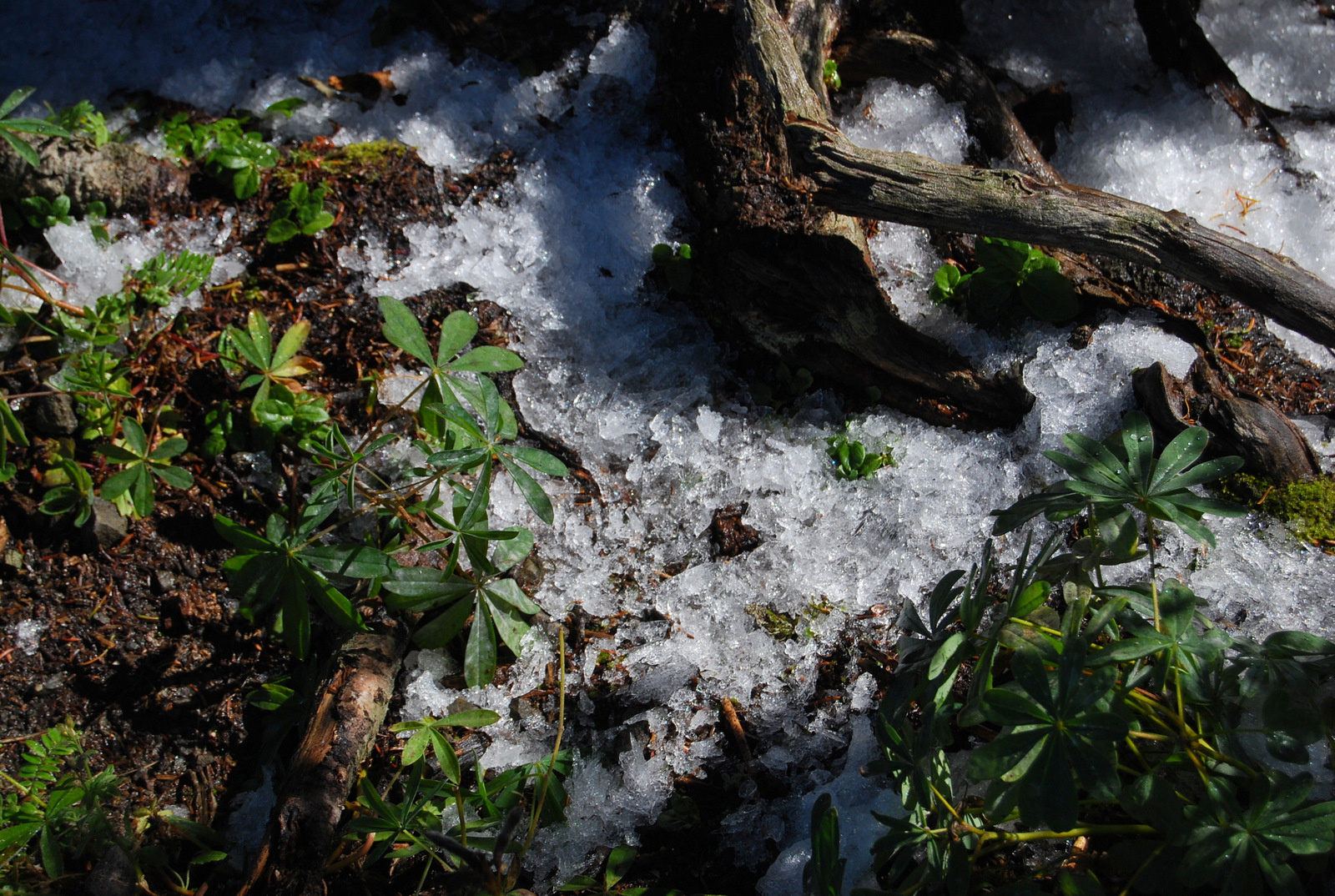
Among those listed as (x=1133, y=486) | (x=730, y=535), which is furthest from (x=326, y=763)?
(x=1133, y=486)

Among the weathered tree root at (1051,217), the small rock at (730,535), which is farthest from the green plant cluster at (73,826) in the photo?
the weathered tree root at (1051,217)

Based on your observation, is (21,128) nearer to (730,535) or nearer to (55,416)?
(55,416)

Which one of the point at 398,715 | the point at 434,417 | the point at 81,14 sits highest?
the point at 81,14

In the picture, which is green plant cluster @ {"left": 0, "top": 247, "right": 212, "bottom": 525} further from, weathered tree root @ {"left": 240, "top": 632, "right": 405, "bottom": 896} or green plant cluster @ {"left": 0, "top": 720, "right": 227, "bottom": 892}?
weathered tree root @ {"left": 240, "top": 632, "right": 405, "bottom": 896}

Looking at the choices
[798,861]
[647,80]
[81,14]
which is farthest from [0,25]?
[798,861]

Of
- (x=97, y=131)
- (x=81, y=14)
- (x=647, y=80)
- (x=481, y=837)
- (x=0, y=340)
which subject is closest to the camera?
(x=481, y=837)

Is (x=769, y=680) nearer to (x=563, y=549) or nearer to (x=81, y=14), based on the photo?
(x=563, y=549)

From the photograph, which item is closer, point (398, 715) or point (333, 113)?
point (398, 715)

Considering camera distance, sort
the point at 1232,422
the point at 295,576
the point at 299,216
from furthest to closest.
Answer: the point at 299,216, the point at 1232,422, the point at 295,576
